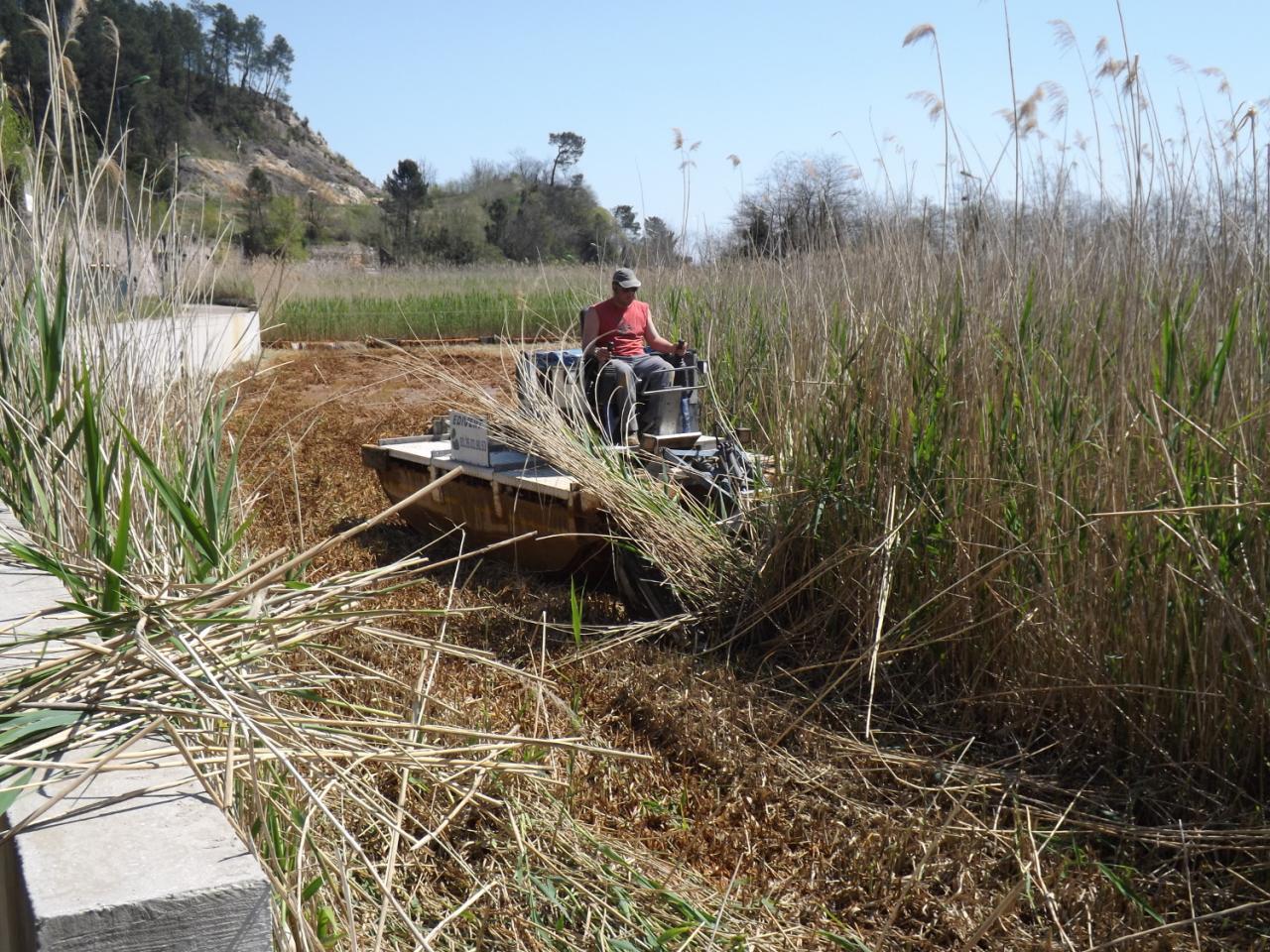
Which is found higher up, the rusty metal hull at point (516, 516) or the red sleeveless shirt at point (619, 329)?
the red sleeveless shirt at point (619, 329)

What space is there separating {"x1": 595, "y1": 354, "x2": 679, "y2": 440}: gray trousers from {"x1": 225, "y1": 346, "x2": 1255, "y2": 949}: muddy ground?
145cm

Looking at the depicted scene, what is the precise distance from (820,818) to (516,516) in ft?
9.30

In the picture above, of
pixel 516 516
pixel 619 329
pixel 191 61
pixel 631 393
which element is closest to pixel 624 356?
pixel 619 329

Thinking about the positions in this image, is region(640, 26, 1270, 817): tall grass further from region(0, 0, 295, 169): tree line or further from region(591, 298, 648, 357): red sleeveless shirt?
region(0, 0, 295, 169): tree line

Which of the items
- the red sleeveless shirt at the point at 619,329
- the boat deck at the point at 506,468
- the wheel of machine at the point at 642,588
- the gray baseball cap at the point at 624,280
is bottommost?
the wheel of machine at the point at 642,588

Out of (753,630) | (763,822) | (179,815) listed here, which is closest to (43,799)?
(179,815)

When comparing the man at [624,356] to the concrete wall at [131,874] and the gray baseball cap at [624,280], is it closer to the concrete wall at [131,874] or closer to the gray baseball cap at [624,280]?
the gray baseball cap at [624,280]

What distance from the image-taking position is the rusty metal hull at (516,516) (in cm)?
559

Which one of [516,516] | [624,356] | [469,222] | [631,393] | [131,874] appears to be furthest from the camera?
[469,222]

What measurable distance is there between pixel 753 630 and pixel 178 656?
3155 mm

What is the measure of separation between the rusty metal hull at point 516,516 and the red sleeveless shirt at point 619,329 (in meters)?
1.19

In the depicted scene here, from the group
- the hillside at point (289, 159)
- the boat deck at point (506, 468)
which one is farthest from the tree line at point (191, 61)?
the boat deck at point (506, 468)

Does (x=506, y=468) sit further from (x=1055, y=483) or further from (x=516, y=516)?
(x=1055, y=483)

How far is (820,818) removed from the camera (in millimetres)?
3572
